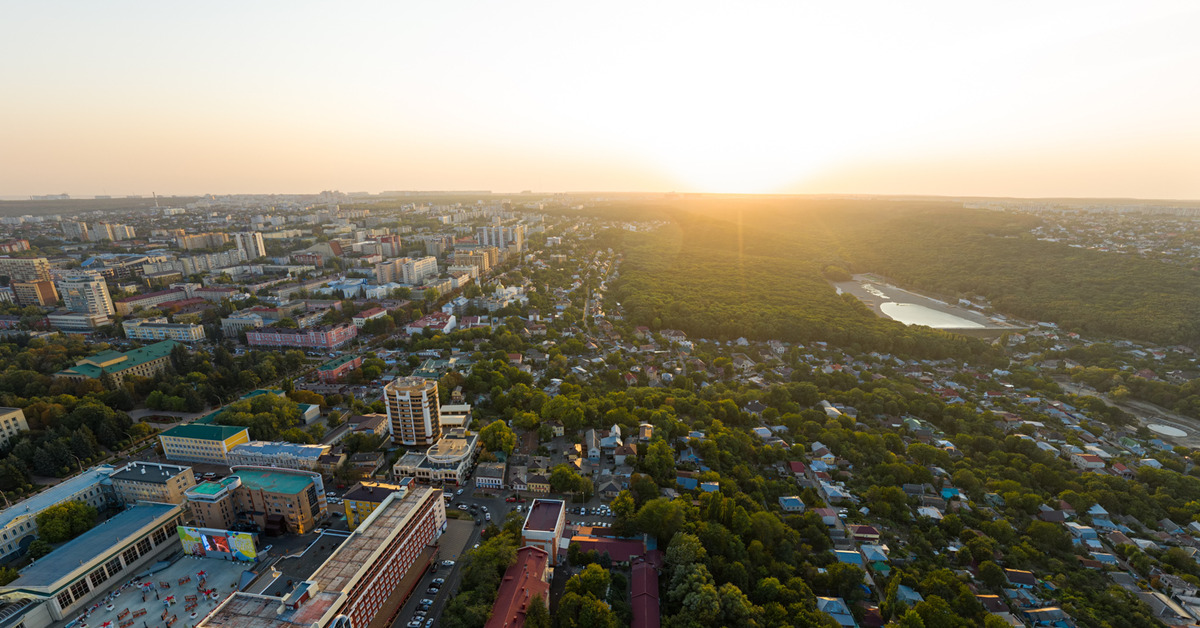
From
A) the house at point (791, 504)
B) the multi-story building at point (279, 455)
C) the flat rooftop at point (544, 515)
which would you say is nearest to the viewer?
the flat rooftop at point (544, 515)

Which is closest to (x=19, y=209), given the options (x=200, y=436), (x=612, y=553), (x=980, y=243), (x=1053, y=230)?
(x=200, y=436)

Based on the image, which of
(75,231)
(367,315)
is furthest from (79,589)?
(75,231)

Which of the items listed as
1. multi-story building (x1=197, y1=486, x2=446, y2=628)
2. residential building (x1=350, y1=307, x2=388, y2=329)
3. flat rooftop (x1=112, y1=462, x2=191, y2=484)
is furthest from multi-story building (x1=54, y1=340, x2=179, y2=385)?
multi-story building (x1=197, y1=486, x2=446, y2=628)

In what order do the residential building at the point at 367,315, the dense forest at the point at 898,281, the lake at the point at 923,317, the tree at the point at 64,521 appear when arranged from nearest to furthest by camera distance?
the tree at the point at 64,521, the dense forest at the point at 898,281, the residential building at the point at 367,315, the lake at the point at 923,317

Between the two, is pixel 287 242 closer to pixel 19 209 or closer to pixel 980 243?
pixel 980 243

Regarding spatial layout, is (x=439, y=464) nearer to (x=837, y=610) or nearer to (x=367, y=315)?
(x=837, y=610)

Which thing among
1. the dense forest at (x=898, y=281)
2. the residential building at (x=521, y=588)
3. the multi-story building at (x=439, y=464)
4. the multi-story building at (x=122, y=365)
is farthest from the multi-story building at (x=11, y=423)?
the dense forest at (x=898, y=281)

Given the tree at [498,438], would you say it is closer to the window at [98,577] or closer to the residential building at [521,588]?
the residential building at [521,588]
